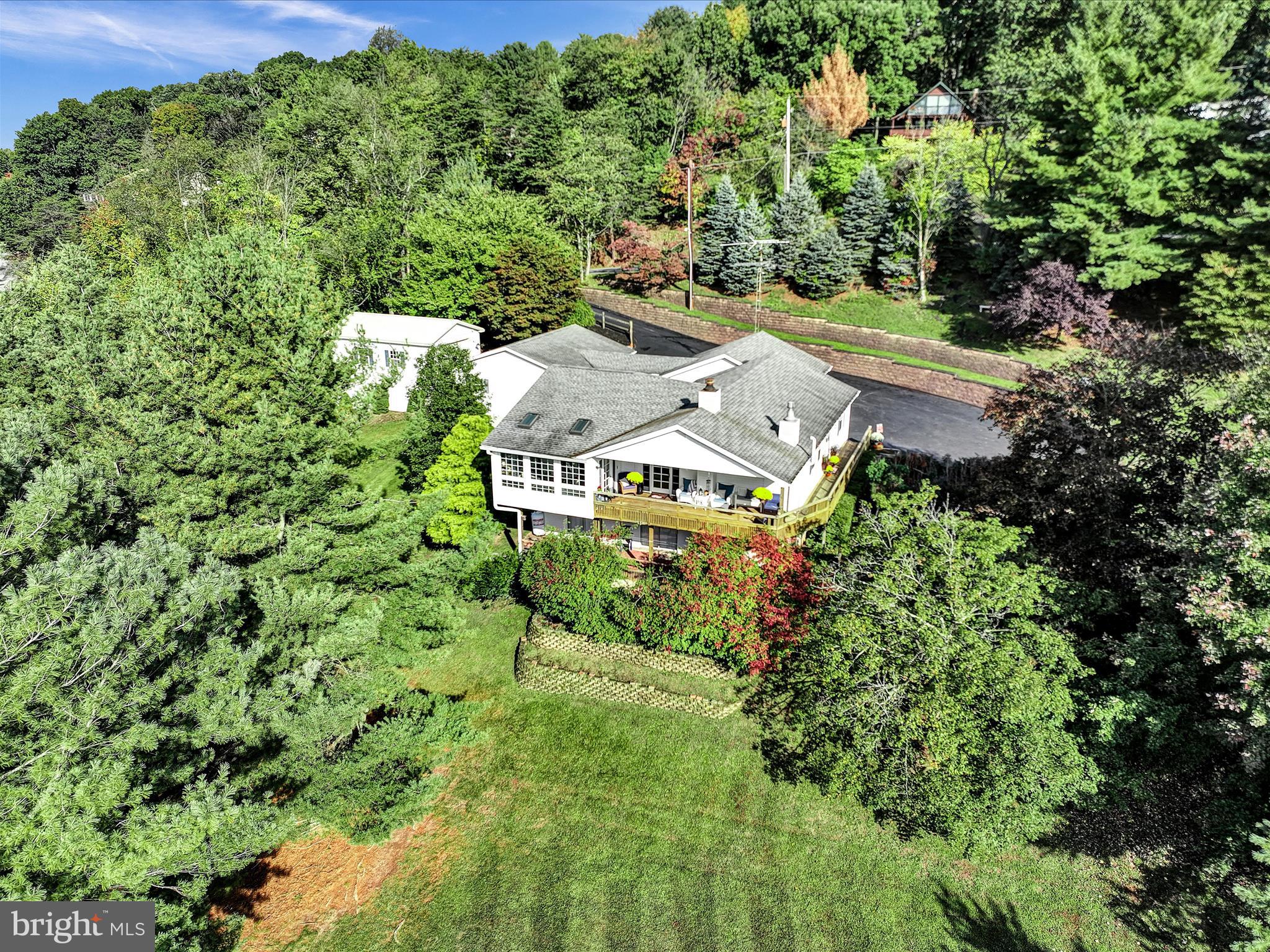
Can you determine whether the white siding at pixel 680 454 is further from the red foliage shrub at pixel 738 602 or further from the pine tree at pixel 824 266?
the pine tree at pixel 824 266

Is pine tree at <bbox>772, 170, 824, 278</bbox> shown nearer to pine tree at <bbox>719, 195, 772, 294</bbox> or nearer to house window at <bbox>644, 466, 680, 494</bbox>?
pine tree at <bbox>719, 195, 772, 294</bbox>

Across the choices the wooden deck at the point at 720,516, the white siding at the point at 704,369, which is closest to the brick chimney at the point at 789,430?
the wooden deck at the point at 720,516

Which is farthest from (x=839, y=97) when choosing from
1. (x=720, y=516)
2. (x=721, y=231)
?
(x=720, y=516)

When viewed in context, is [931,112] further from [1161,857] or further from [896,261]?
[1161,857]

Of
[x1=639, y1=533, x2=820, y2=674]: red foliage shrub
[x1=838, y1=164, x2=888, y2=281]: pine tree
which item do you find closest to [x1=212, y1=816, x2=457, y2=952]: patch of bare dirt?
[x1=639, y1=533, x2=820, y2=674]: red foliage shrub

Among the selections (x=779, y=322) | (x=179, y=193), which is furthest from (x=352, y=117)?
(x=779, y=322)

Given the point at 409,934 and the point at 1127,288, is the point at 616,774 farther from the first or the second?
the point at 1127,288
